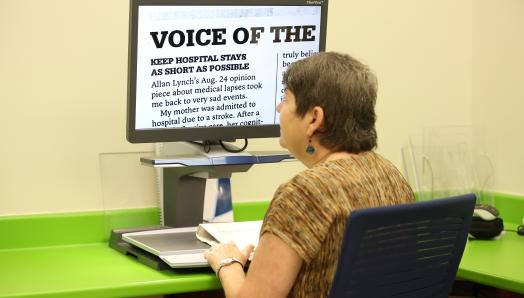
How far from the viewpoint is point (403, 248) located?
4.84 feet

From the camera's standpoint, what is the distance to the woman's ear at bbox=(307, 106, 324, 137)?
164 centimetres

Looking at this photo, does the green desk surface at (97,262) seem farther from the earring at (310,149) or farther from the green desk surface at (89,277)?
the earring at (310,149)

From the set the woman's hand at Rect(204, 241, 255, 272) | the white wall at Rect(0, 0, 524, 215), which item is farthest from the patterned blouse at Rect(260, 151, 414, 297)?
the white wall at Rect(0, 0, 524, 215)

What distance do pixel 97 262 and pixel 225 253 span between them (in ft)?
1.33

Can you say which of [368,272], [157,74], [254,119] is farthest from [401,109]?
[368,272]

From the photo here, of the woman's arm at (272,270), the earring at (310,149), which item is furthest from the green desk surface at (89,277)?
the earring at (310,149)

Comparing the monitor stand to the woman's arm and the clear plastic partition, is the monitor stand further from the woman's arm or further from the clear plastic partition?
the clear plastic partition

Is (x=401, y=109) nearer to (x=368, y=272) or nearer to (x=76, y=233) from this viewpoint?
(x=76, y=233)

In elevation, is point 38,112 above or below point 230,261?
above

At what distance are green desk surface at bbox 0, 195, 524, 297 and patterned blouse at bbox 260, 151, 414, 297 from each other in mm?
338

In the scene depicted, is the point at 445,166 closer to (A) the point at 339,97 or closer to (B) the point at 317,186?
(A) the point at 339,97

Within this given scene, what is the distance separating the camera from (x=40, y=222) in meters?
2.19

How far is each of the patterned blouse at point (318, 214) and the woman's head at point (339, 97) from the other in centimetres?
10

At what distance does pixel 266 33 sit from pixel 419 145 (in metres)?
0.83
